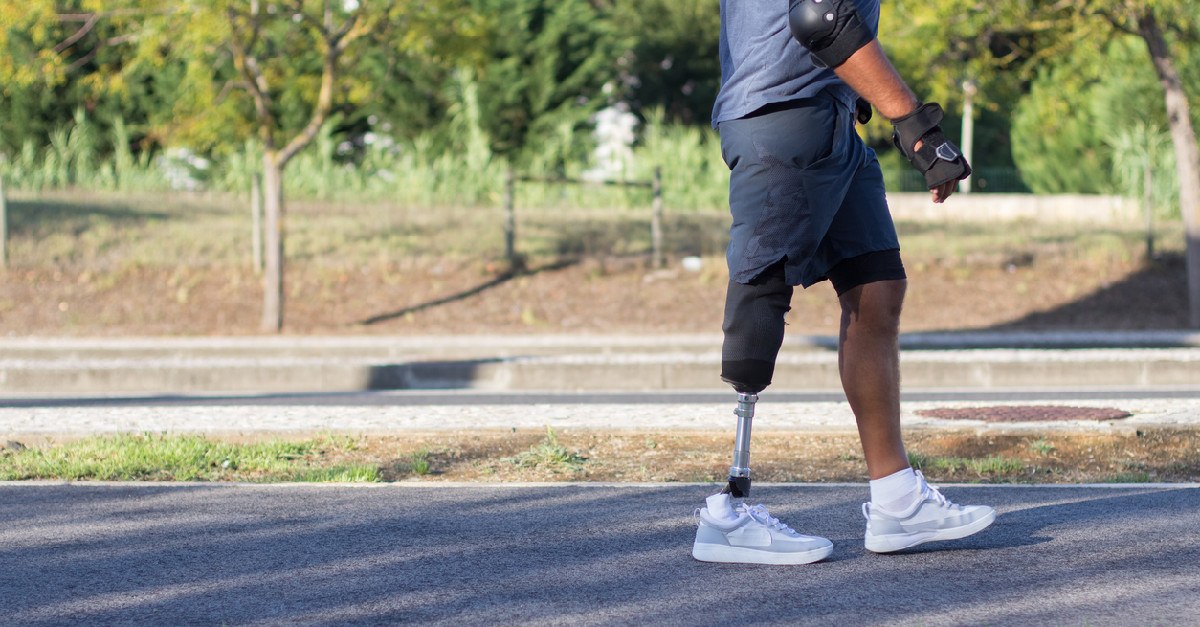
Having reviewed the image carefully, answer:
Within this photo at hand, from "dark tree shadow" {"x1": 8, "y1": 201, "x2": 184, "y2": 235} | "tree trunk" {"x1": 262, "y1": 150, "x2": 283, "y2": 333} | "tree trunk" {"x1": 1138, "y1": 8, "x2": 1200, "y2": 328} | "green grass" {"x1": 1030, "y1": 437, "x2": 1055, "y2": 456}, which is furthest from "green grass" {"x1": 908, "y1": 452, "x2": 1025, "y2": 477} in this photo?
"dark tree shadow" {"x1": 8, "y1": 201, "x2": 184, "y2": 235}

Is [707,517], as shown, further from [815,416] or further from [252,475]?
[815,416]

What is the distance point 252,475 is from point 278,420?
1.42 m

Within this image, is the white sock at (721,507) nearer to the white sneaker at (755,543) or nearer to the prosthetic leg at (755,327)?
the white sneaker at (755,543)

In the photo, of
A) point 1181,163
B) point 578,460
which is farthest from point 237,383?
point 1181,163

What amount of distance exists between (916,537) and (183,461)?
2.83 metres

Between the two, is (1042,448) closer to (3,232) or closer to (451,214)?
(451,214)

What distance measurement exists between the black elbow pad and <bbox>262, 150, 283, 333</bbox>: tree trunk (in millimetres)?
11655

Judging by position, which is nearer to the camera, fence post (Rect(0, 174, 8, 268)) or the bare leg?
the bare leg

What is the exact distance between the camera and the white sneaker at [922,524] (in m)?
3.41

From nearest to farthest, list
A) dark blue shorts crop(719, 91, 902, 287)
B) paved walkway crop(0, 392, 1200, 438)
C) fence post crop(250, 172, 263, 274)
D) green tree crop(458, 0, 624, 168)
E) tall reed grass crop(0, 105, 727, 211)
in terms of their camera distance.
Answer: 1. dark blue shorts crop(719, 91, 902, 287)
2. paved walkway crop(0, 392, 1200, 438)
3. fence post crop(250, 172, 263, 274)
4. tall reed grass crop(0, 105, 727, 211)
5. green tree crop(458, 0, 624, 168)

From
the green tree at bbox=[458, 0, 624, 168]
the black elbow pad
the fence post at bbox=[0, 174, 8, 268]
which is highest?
the green tree at bbox=[458, 0, 624, 168]

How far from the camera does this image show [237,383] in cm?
948

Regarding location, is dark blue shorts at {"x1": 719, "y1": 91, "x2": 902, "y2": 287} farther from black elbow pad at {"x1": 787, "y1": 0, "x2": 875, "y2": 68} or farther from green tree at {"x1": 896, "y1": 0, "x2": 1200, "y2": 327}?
green tree at {"x1": 896, "y1": 0, "x2": 1200, "y2": 327}

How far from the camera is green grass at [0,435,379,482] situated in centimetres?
475
